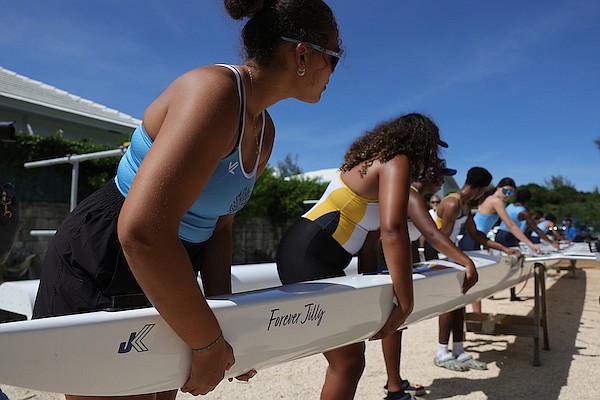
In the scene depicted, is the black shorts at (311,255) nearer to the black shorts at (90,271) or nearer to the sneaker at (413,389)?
the black shorts at (90,271)

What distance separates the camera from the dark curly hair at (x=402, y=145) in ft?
7.90

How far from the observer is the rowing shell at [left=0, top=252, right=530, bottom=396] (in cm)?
99

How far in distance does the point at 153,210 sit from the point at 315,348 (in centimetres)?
105

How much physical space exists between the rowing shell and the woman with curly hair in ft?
0.79

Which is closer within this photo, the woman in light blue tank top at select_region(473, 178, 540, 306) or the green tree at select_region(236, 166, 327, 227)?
the woman in light blue tank top at select_region(473, 178, 540, 306)

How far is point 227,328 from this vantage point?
4.42 feet

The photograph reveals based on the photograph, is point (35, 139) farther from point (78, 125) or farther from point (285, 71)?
point (285, 71)

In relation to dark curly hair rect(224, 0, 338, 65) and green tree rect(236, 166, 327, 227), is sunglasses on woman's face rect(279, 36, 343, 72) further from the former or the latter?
green tree rect(236, 166, 327, 227)

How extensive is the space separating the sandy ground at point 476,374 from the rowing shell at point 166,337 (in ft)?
6.30

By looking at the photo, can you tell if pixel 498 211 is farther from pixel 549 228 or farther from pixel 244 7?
pixel 549 228

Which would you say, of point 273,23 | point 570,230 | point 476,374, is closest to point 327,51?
point 273,23

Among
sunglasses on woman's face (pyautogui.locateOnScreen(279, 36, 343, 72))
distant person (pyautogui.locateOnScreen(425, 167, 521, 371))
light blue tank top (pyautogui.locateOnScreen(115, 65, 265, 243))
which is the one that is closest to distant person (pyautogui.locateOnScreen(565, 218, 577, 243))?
distant person (pyautogui.locateOnScreen(425, 167, 521, 371))

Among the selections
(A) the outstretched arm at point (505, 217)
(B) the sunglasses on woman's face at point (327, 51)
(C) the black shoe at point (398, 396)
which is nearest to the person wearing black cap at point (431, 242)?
(C) the black shoe at point (398, 396)

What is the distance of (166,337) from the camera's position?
116 cm
